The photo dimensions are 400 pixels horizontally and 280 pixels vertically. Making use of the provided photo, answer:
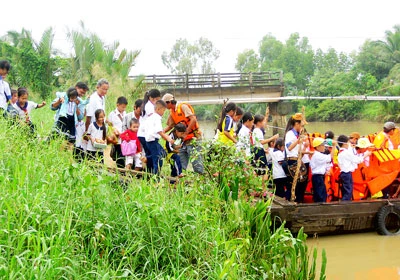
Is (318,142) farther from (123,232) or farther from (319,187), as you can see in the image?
(123,232)

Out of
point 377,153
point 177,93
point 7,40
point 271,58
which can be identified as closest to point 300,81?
point 271,58

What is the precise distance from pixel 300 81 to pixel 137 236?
156 ft

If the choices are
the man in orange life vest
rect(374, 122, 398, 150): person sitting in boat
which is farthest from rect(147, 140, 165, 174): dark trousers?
rect(374, 122, 398, 150): person sitting in boat

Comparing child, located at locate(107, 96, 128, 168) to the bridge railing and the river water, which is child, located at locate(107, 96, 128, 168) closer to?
the river water

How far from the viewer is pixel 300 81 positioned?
164ft

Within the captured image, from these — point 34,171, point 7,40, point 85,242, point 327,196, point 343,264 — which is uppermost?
point 7,40

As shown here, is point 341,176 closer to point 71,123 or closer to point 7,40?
point 71,123

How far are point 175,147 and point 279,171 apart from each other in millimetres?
1578

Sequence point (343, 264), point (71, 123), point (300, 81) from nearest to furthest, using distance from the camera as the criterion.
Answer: point (343, 264) → point (71, 123) → point (300, 81)

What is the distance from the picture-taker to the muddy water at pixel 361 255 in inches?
244

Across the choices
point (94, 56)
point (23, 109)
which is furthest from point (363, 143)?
point (94, 56)

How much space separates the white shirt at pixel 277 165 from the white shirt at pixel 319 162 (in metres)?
0.41

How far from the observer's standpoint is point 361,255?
22.1 ft

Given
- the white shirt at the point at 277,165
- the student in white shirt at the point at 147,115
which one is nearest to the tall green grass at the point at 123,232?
the student in white shirt at the point at 147,115
